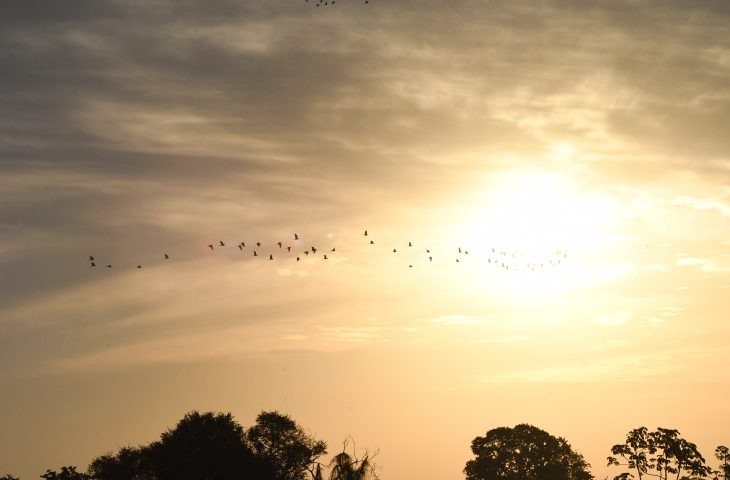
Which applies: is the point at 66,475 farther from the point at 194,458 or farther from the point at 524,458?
the point at 524,458

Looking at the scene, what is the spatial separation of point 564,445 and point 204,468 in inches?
2924

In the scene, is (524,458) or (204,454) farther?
(524,458)

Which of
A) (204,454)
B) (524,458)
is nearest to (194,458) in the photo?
(204,454)

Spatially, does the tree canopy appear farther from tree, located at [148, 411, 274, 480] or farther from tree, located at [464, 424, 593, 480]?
tree, located at [464, 424, 593, 480]

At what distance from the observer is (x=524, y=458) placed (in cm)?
14625

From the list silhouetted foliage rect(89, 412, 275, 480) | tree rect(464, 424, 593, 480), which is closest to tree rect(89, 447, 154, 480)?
silhouetted foliage rect(89, 412, 275, 480)

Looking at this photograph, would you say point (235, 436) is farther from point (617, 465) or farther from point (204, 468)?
point (617, 465)

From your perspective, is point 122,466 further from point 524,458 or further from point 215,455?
point 524,458

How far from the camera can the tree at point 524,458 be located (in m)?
145

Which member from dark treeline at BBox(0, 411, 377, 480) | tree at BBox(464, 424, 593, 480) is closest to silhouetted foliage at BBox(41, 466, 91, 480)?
dark treeline at BBox(0, 411, 377, 480)

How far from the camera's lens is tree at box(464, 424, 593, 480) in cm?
14475

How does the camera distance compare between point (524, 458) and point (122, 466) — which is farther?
point (524, 458)

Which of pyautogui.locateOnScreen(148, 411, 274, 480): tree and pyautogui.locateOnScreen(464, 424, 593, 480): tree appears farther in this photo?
pyautogui.locateOnScreen(464, 424, 593, 480): tree

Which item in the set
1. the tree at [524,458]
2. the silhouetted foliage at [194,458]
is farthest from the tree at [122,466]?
the tree at [524,458]
